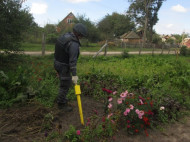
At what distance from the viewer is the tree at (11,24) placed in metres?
6.27

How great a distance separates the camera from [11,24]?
673 centimetres

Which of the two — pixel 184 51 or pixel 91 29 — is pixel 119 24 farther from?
pixel 184 51

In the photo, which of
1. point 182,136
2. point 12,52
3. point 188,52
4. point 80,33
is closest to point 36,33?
point 12,52

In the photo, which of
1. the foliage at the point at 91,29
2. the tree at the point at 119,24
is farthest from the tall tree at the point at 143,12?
the foliage at the point at 91,29

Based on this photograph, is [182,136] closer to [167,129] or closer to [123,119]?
[167,129]

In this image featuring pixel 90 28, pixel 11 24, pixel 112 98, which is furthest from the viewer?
pixel 90 28

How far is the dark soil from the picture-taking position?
267cm

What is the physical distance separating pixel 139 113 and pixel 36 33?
62.5ft

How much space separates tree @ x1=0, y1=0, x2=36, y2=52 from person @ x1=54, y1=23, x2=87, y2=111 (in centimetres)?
387

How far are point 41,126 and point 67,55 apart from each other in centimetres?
137

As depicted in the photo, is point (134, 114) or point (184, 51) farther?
point (184, 51)

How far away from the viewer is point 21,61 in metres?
7.30

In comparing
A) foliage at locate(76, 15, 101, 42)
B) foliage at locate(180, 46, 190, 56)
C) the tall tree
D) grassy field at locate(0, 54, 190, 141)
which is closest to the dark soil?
grassy field at locate(0, 54, 190, 141)

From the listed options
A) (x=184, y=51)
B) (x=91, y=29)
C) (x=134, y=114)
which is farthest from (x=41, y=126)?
(x=91, y=29)
